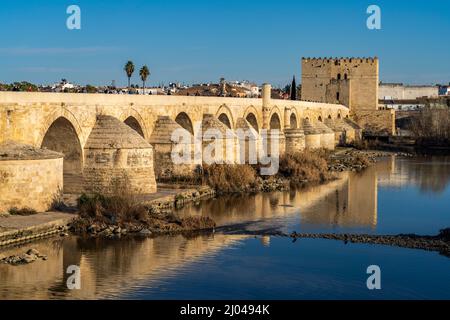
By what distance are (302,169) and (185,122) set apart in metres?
4.00

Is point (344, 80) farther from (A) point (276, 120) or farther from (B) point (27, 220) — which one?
(B) point (27, 220)

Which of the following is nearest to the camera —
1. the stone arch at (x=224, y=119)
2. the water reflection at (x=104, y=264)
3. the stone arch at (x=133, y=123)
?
the water reflection at (x=104, y=264)

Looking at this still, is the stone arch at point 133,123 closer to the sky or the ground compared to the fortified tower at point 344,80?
closer to the ground

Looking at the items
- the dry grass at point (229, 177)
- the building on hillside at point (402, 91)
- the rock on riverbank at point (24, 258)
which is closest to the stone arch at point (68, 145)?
the dry grass at point (229, 177)

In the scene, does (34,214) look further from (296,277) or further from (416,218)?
(416,218)

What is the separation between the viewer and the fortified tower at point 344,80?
162ft

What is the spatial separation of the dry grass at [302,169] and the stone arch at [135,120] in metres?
5.39

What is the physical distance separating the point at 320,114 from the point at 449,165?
38.9 ft

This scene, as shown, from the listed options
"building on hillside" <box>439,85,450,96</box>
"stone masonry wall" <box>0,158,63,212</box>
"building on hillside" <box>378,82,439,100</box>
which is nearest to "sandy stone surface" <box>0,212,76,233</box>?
"stone masonry wall" <box>0,158,63,212</box>

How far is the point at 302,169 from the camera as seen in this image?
982 inches

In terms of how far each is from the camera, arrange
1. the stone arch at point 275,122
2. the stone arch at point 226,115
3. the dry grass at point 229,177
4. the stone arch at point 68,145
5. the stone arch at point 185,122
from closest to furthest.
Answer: the stone arch at point 68,145
the dry grass at point 229,177
the stone arch at point 185,122
the stone arch at point 226,115
the stone arch at point 275,122

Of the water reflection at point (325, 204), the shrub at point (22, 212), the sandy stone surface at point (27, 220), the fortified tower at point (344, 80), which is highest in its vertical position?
the fortified tower at point (344, 80)

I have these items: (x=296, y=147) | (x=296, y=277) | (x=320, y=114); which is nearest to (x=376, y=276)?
(x=296, y=277)

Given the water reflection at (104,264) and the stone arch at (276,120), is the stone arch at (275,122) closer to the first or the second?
the stone arch at (276,120)
